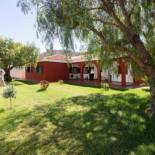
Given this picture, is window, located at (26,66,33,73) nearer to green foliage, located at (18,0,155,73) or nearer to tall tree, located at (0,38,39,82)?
tall tree, located at (0,38,39,82)

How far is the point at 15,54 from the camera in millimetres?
37406

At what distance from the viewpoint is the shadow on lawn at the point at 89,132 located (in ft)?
25.2

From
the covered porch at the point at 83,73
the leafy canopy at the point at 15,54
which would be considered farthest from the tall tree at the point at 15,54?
the covered porch at the point at 83,73

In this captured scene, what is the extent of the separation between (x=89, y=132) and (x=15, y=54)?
3007 cm

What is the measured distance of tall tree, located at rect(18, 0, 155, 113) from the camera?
9320 mm

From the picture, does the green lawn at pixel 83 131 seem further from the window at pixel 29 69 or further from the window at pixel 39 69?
the window at pixel 29 69

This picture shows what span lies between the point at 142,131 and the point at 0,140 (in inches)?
180

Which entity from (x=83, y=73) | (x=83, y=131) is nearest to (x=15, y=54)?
(x=83, y=73)

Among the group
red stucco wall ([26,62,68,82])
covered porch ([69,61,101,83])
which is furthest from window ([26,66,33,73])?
covered porch ([69,61,101,83])

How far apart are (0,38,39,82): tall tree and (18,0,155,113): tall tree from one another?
Result: 27.2m

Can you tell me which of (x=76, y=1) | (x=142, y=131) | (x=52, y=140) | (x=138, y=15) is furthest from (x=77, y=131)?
(x=138, y=15)

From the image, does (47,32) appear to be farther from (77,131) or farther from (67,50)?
(77,131)

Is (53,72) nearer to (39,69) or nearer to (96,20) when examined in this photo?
(39,69)

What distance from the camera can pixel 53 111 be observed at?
12.3 meters
